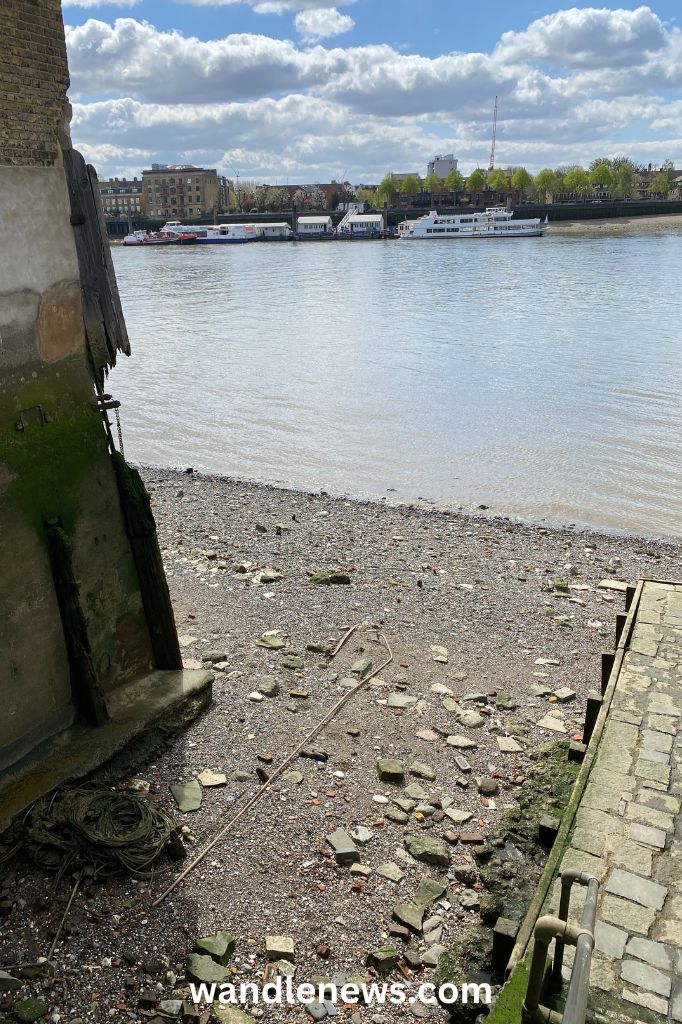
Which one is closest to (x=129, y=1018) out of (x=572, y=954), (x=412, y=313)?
(x=572, y=954)

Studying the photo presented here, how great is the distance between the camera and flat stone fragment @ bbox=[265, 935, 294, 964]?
14.5ft

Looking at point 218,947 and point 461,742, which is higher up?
point 218,947

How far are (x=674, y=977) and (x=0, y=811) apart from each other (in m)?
4.05

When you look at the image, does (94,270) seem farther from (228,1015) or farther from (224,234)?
(224,234)

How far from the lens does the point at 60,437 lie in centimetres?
575

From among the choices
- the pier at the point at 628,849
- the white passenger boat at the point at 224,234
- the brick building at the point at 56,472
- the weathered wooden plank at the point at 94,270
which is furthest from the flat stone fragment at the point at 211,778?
the white passenger boat at the point at 224,234

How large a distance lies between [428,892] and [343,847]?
65 centimetres

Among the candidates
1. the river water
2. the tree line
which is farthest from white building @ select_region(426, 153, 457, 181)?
the river water

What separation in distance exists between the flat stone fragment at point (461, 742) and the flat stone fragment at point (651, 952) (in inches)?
117

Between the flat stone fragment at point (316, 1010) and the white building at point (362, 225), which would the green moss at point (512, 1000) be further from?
the white building at point (362, 225)

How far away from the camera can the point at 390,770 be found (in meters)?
6.05

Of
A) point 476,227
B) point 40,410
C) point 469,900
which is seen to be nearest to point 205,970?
point 469,900

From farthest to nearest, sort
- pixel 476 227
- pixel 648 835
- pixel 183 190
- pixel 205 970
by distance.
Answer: pixel 183 190 → pixel 476 227 → pixel 205 970 → pixel 648 835

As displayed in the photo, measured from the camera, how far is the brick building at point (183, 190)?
477 ft
